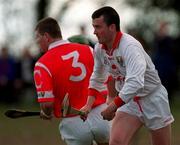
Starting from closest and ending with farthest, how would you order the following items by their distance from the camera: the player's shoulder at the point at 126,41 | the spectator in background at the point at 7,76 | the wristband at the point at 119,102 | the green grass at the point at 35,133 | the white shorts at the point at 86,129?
the wristband at the point at 119,102
the player's shoulder at the point at 126,41
the white shorts at the point at 86,129
the green grass at the point at 35,133
the spectator in background at the point at 7,76

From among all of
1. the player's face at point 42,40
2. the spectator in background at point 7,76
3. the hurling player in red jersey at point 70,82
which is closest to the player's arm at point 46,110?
the hurling player in red jersey at point 70,82

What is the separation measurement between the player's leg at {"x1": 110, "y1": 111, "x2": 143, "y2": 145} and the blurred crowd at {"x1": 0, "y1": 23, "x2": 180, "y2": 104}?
10168mm

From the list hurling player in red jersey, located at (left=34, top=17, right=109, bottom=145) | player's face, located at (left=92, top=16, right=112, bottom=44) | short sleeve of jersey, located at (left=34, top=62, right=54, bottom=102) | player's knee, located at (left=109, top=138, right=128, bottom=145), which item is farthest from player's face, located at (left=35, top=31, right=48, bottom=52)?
player's knee, located at (left=109, top=138, right=128, bottom=145)

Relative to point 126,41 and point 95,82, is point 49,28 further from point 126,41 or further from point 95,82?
point 126,41

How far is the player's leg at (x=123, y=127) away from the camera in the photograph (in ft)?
26.8

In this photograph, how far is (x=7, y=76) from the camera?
21.1 meters

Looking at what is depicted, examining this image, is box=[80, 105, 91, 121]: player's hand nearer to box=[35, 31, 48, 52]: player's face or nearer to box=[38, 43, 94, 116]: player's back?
box=[38, 43, 94, 116]: player's back

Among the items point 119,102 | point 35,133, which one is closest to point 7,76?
point 35,133

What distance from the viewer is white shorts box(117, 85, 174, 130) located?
8.34m

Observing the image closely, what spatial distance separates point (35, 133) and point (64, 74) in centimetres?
702

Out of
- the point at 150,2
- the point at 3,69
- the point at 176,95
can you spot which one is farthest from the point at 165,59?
the point at 150,2

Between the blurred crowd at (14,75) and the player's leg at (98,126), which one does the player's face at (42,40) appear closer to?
the player's leg at (98,126)

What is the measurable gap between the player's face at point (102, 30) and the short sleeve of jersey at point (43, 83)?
A: 79 centimetres

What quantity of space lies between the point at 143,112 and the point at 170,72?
1127 cm
